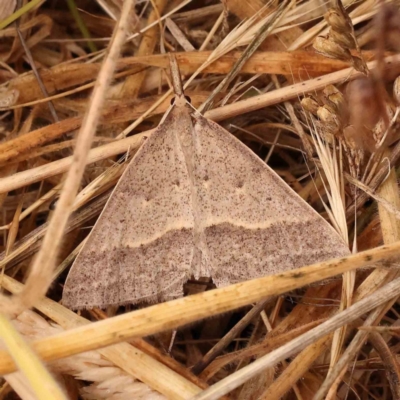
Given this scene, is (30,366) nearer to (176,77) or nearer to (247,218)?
(247,218)

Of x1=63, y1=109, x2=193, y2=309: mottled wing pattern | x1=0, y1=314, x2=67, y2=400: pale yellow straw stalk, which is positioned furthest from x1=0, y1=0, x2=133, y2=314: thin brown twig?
x1=63, y1=109, x2=193, y2=309: mottled wing pattern

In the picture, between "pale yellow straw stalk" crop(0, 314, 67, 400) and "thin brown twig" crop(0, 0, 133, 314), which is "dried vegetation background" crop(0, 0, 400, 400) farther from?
"thin brown twig" crop(0, 0, 133, 314)

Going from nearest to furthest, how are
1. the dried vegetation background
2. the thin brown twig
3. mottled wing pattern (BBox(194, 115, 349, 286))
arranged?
1. the thin brown twig
2. the dried vegetation background
3. mottled wing pattern (BBox(194, 115, 349, 286))

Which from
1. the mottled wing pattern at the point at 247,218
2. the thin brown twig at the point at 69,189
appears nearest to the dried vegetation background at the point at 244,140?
the mottled wing pattern at the point at 247,218

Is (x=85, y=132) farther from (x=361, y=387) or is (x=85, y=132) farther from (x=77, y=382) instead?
(x=361, y=387)

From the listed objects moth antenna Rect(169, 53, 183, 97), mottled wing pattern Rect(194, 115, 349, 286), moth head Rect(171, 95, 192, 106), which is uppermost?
moth antenna Rect(169, 53, 183, 97)

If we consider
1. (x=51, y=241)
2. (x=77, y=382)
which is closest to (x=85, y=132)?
(x=51, y=241)

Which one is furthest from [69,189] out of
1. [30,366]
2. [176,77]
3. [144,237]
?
[176,77]
